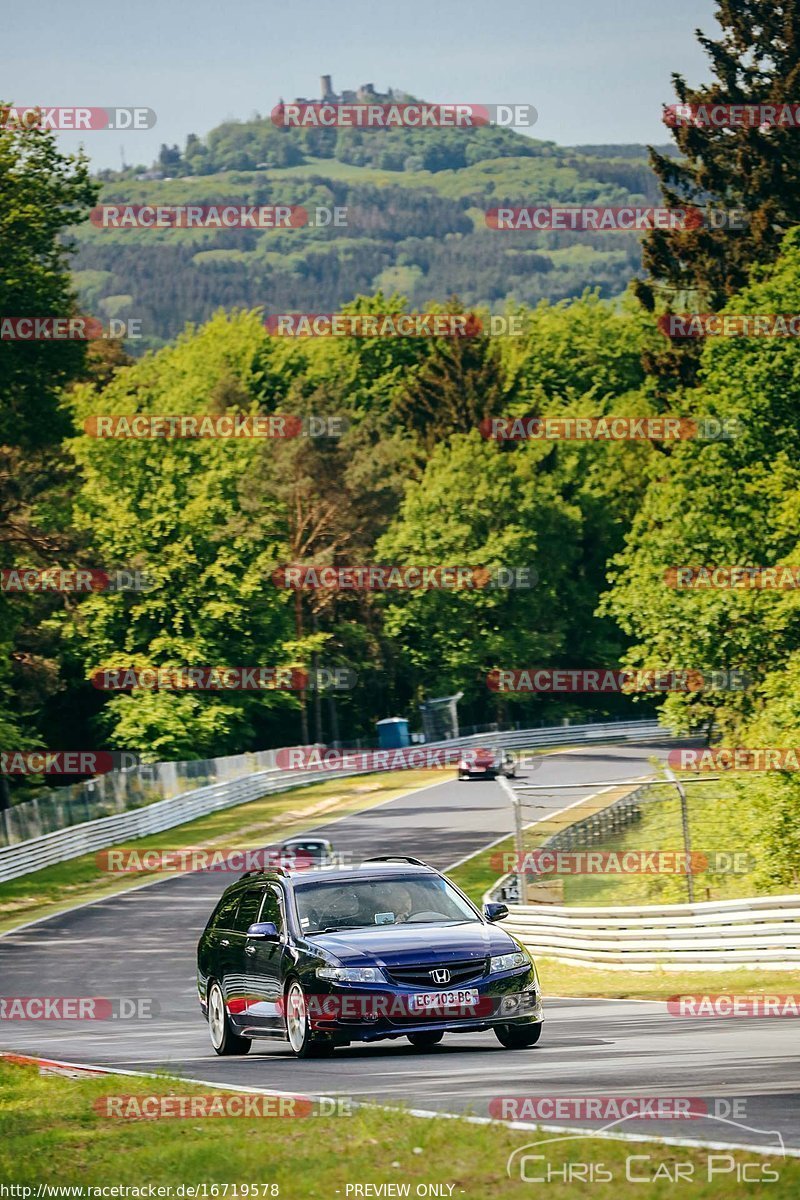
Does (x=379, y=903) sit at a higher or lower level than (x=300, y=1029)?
higher

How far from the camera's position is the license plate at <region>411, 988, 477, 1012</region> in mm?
13008

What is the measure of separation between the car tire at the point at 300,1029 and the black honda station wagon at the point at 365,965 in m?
0.01

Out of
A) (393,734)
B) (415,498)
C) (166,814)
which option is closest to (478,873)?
(166,814)

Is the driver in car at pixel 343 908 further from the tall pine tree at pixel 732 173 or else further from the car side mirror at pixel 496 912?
the tall pine tree at pixel 732 173

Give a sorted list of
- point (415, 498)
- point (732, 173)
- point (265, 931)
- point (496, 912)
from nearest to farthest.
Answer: point (265, 931)
point (496, 912)
point (732, 173)
point (415, 498)

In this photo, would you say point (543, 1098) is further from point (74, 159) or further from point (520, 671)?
point (520, 671)

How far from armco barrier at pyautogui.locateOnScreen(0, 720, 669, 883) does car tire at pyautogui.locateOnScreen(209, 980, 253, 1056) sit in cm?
3018

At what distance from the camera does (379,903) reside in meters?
14.4

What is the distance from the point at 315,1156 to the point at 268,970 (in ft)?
19.2

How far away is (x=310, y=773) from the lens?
68188 mm

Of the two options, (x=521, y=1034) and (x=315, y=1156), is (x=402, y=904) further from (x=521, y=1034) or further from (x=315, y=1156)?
(x=315, y=1156)

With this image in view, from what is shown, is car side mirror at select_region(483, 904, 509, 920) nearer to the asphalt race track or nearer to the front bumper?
the asphalt race track

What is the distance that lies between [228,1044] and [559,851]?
12776 mm

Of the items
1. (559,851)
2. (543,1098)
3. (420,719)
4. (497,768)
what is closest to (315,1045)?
(543,1098)
